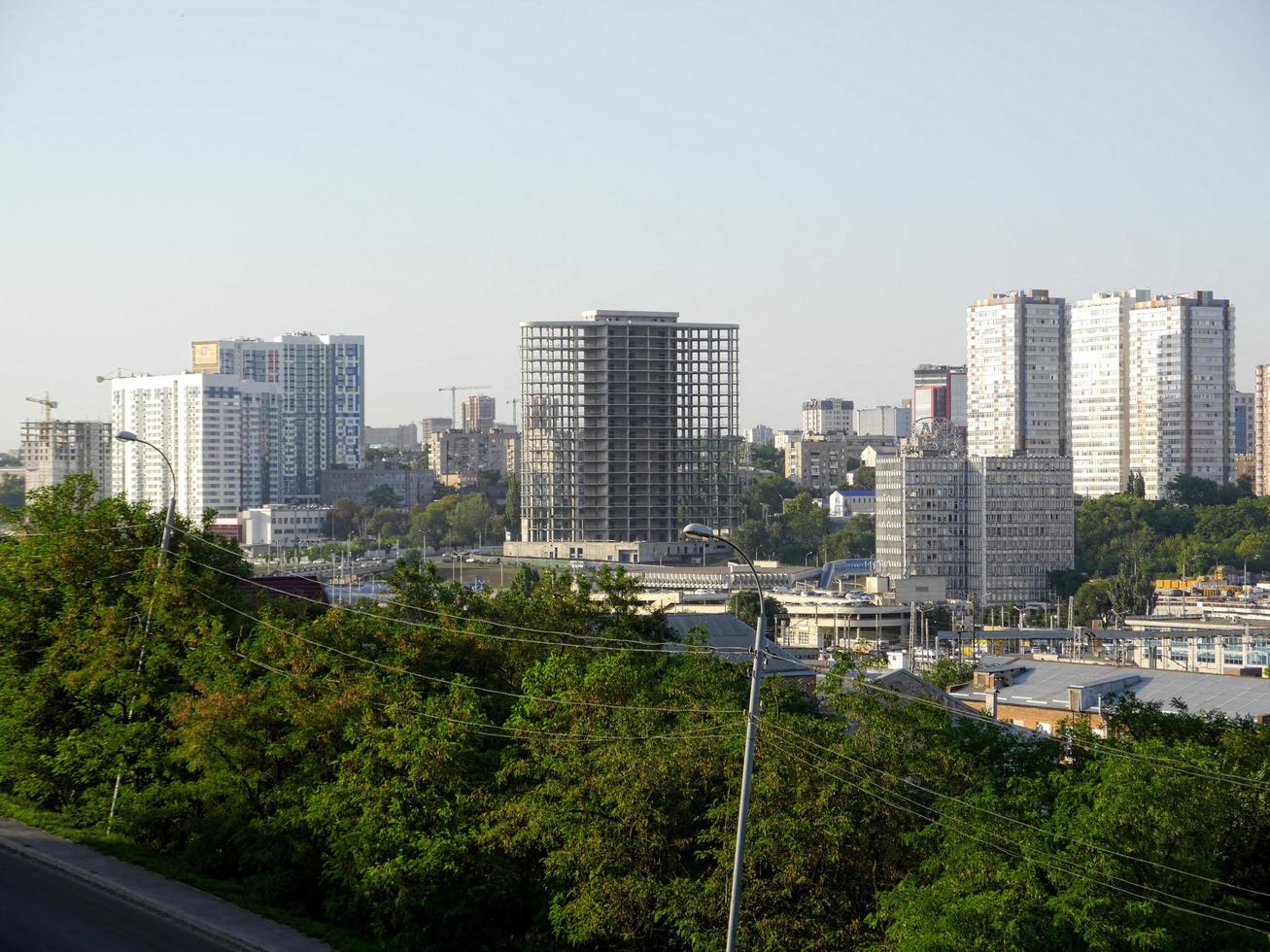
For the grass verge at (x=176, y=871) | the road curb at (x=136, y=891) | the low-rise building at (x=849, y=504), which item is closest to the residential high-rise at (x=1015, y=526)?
the low-rise building at (x=849, y=504)

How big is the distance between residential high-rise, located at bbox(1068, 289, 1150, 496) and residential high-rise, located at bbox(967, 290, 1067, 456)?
179cm

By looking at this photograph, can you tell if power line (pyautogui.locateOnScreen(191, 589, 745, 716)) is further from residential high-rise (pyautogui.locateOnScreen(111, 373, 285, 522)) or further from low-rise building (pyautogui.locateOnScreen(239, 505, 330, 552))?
residential high-rise (pyautogui.locateOnScreen(111, 373, 285, 522))

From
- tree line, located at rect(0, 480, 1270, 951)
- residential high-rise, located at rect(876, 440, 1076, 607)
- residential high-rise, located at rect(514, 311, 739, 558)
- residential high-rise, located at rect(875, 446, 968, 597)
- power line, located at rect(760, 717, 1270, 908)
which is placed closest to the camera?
power line, located at rect(760, 717, 1270, 908)

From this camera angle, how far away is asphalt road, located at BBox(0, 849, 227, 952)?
2062 cm

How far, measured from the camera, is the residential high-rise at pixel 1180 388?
147375mm

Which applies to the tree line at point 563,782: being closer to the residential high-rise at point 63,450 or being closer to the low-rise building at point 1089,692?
the low-rise building at point 1089,692

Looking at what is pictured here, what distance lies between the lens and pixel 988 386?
15425cm

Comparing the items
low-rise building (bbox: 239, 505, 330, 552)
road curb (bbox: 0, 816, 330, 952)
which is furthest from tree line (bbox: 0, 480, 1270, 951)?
low-rise building (bbox: 239, 505, 330, 552)

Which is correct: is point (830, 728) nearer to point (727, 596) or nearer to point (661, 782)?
point (661, 782)

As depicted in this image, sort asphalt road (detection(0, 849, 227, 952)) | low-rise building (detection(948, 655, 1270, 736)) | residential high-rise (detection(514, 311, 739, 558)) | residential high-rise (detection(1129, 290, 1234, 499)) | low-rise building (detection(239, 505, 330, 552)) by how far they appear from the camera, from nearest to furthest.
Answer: asphalt road (detection(0, 849, 227, 952))
low-rise building (detection(948, 655, 1270, 736))
residential high-rise (detection(514, 311, 739, 558))
residential high-rise (detection(1129, 290, 1234, 499))
low-rise building (detection(239, 505, 330, 552))

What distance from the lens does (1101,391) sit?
6063 inches

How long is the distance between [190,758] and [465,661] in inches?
191

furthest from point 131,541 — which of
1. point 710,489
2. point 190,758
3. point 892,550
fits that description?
point 710,489

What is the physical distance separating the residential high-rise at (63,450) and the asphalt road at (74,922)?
6261 inches
